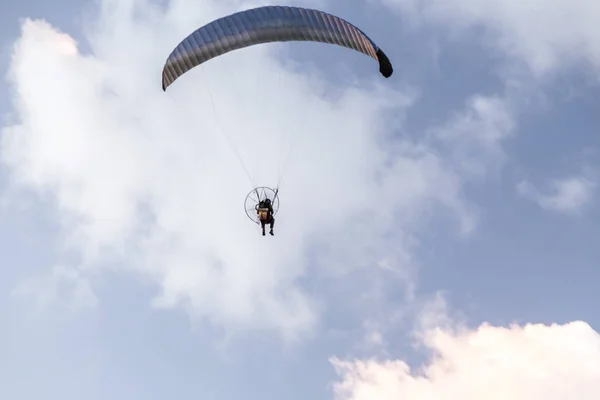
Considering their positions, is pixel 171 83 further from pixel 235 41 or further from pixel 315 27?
pixel 315 27

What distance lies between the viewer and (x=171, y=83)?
4200 cm

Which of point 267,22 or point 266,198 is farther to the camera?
point 266,198

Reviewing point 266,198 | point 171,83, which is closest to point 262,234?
point 266,198

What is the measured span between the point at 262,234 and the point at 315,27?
1075cm

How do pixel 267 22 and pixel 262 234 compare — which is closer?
pixel 267 22

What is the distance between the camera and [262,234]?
43.8 metres

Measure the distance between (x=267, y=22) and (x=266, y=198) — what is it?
30.0 feet

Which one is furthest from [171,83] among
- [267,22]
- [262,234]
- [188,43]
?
[262,234]

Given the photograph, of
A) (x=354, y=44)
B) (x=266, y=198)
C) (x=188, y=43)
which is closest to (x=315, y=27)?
(x=354, y=44)

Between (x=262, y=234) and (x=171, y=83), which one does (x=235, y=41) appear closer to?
(x=171, y=83)

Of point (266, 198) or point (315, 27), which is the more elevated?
point (315, 27)

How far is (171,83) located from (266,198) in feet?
25.1

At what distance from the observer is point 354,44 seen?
41219 mm

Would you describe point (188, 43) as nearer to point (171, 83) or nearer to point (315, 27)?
point (171, 83)
